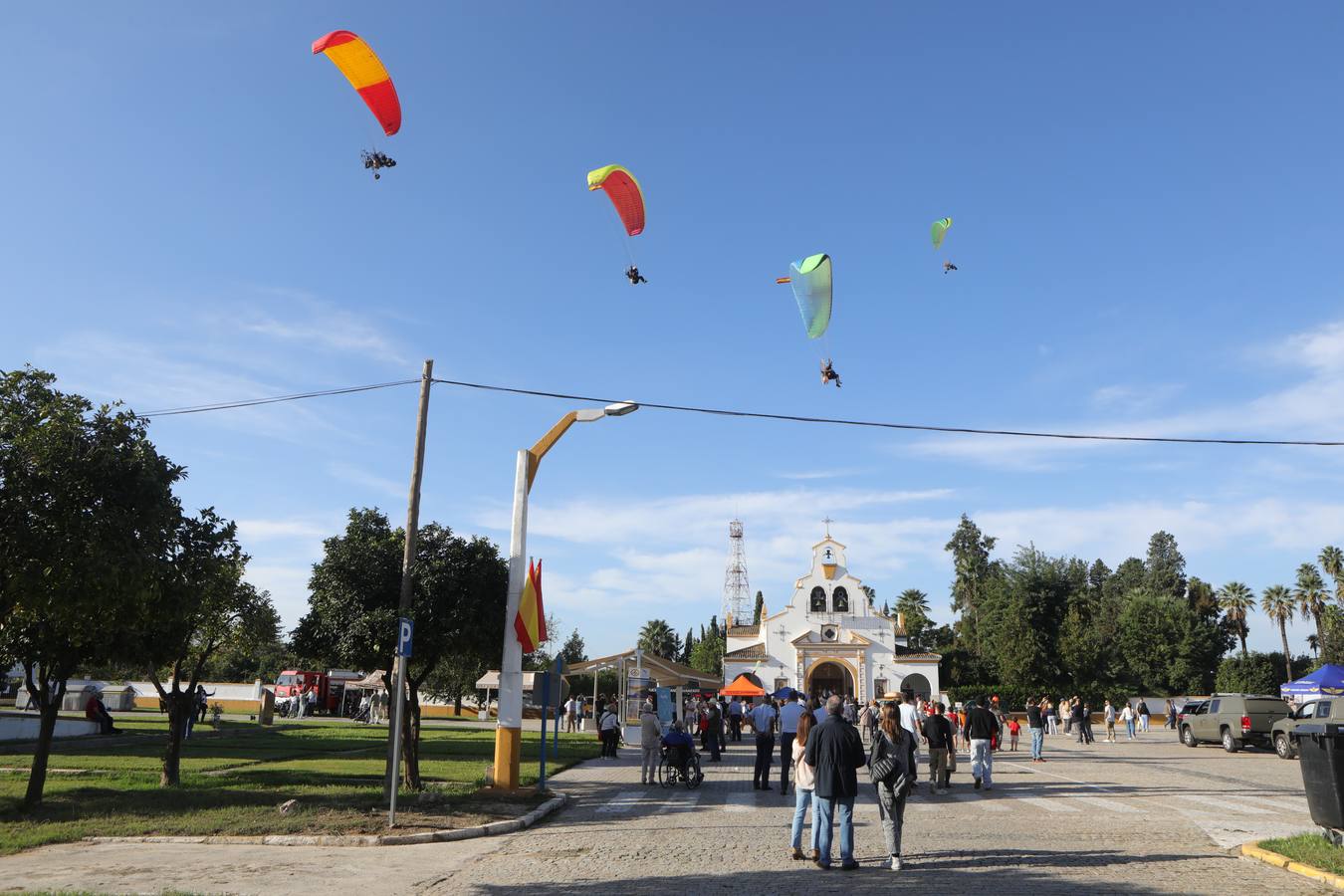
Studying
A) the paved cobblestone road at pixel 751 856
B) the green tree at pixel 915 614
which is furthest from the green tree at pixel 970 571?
the paved cobblestone road at pixel 751 856

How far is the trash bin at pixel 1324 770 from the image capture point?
32.9ft

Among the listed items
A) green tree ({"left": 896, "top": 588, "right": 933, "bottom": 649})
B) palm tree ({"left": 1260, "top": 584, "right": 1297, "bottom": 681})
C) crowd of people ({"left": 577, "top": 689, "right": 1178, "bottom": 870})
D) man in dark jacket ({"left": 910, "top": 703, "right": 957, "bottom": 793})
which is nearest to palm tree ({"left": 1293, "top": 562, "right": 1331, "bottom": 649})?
palm tree ({"left": 1260, "top": 584, "right": 1297, "bottom": 681})

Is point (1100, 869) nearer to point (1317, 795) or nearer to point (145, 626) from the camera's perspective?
point (1317, 795)

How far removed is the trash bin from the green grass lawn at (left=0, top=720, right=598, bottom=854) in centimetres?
1025

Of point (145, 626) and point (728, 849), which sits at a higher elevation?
point (145, 626)

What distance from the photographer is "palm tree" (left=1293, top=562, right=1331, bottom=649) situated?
79438 mm

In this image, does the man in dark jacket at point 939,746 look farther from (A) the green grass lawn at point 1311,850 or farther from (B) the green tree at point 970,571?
(B) the green tree at point 970,571

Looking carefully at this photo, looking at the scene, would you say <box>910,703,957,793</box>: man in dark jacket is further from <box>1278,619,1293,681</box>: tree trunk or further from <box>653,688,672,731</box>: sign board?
<box>1278,619,1293,681</box>: tree trunk

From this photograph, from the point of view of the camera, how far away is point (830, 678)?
6656 cm

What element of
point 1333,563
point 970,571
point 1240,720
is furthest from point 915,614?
point 1240,720

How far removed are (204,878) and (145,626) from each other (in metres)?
6.85

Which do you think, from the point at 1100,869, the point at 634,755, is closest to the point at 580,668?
the point at 634,755

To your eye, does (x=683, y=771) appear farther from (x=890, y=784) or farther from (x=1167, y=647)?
(x=1167, y=647)

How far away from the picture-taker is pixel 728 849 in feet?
35.8
